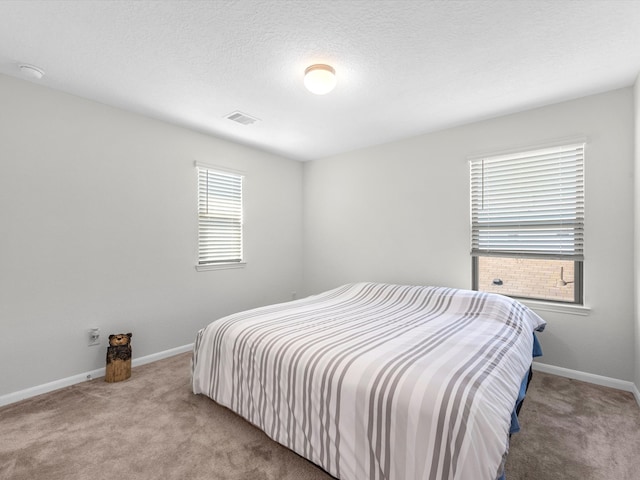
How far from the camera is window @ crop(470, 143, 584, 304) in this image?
2.67 metres

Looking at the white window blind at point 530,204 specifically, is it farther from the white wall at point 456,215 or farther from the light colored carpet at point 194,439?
the light colored carpet at point 194,439

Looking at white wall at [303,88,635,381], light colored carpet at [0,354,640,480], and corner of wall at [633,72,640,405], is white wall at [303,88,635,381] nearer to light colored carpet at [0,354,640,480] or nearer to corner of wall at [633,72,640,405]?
corner of wall at [633,72,640,405]

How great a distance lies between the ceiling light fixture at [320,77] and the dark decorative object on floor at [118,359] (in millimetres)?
2654

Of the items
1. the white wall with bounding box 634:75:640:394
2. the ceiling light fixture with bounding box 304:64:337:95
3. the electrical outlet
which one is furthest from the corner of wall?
the electrical outlet

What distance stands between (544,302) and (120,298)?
13.1 ft

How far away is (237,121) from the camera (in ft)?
10.1

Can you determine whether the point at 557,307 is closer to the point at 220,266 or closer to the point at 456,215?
the point at 456,215

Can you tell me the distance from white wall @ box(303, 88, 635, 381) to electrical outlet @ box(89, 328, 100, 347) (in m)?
2.67

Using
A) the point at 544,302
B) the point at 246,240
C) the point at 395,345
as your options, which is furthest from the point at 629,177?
the point at 246,240

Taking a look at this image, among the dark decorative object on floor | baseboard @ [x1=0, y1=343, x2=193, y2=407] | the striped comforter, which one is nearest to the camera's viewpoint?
the striped comforter

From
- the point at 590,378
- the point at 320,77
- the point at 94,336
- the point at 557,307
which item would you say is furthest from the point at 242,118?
the point at 590,378

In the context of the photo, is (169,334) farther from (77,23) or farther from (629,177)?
(629,177)

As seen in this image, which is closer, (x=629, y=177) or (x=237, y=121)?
(x=629, y=177)

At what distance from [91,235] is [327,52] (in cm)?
249
